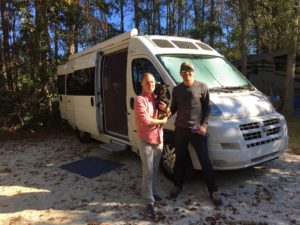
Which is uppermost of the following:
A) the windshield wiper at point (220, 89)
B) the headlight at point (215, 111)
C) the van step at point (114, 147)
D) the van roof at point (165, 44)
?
the van roof at point (165, 44)

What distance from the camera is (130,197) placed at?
496cm

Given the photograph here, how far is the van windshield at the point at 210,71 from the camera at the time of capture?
5.48 m

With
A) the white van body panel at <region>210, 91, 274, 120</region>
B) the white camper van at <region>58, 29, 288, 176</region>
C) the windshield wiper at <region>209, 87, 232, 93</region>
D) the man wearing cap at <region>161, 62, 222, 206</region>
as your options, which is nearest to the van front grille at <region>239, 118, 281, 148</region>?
the white camper van at <region>58, 29, 288, 176</region>

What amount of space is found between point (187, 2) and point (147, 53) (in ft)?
69.6

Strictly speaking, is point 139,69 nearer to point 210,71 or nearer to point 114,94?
point 210,71

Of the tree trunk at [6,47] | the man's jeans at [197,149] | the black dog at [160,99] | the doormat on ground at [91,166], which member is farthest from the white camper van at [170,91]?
the tree trunk at [6,47]

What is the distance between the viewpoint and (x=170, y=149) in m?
5.29

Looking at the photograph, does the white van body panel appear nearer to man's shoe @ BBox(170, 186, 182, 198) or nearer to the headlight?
the headlight

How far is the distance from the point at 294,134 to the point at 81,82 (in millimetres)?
5914

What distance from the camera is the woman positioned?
13.6 feet

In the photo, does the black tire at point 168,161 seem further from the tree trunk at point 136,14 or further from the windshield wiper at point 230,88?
the tree trunk at point 136,14

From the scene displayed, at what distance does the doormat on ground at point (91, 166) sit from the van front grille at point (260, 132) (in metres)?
2.86

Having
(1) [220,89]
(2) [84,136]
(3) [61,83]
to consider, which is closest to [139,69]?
(1) [220,89]

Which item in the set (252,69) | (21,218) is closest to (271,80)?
(252,69)
